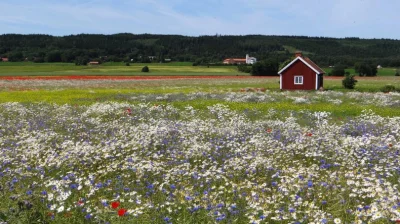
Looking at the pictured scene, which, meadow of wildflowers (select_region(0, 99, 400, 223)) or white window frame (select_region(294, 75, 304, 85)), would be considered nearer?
meadow of wildflowers (select_region(0, 99, 400, 223))

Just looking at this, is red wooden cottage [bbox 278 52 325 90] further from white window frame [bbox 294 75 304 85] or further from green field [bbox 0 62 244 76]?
green field [bbox 0 62 244 76]

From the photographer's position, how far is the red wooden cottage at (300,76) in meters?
47.3

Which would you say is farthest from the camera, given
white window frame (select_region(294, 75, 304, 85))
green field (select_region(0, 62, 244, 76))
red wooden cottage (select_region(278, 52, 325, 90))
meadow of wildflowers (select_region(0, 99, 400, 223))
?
green field (select_region(0, 62, 244, 76))

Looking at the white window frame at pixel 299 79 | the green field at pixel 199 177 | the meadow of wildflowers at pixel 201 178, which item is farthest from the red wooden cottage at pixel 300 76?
the green field at pixel 199 177

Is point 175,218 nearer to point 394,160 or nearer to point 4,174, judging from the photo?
point 4,174

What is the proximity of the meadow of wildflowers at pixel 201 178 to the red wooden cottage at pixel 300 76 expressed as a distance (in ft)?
109

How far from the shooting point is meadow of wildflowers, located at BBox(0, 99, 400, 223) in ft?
18.7

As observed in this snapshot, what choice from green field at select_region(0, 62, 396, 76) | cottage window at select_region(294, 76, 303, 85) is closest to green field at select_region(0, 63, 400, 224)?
cottage window at select_region(294, 76, 303, 85)

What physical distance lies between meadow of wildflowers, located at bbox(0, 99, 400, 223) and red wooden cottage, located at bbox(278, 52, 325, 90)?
109 feet

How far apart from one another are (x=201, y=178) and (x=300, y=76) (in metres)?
42.7

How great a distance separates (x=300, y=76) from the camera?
48.0m

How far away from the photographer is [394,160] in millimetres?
8328

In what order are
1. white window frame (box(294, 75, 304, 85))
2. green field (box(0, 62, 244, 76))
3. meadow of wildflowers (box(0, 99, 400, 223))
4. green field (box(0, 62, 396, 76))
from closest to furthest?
meadow of wildflowers (box(0, 99, 400, 223)) → white window frame (box(294, 75, 304, 85)) → green field (box(0, 62, 244, 76)) → green field (box(0, 62, 396, 76))

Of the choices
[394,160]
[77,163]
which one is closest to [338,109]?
[394,160]
